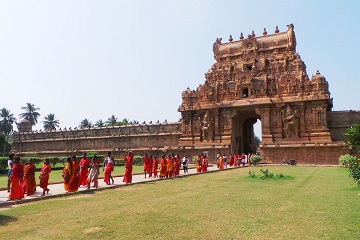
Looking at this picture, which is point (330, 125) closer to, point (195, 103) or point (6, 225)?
point (195, 103)

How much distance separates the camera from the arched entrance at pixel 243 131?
3607 cm

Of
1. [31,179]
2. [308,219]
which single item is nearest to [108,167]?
[31,179]

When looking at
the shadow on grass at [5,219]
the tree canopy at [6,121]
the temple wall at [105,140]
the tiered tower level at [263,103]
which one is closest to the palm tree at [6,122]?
the tree canopy at [6,121]

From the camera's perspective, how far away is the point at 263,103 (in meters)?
33.4

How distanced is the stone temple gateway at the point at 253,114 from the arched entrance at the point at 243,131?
0.12m

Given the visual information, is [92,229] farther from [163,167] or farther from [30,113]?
[30,113]

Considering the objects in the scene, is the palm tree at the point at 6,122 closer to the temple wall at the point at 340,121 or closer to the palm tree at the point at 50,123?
the palm tree at the point at 50,123

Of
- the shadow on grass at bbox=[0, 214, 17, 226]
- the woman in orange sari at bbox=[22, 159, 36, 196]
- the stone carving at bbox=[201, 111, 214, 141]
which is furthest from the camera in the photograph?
the stone carving at bbox=[201, 111, 214, 141]

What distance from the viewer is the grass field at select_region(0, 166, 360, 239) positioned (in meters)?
5.84

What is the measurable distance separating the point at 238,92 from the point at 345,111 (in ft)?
36.2

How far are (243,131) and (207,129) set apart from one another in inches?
284

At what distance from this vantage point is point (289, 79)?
33.4m

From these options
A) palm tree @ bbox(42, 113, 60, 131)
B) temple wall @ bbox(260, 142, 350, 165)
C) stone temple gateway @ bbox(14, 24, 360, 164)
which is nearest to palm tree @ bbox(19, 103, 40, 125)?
palm tree @ bbox(42, 113, 60, 131)

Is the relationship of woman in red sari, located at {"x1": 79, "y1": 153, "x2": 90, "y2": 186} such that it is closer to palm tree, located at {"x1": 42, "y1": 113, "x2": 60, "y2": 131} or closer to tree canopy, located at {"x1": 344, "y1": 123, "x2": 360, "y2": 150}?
tree canopy, located at {"x1": 344, "y1": 123, "x2": 360, "y2": 150}
